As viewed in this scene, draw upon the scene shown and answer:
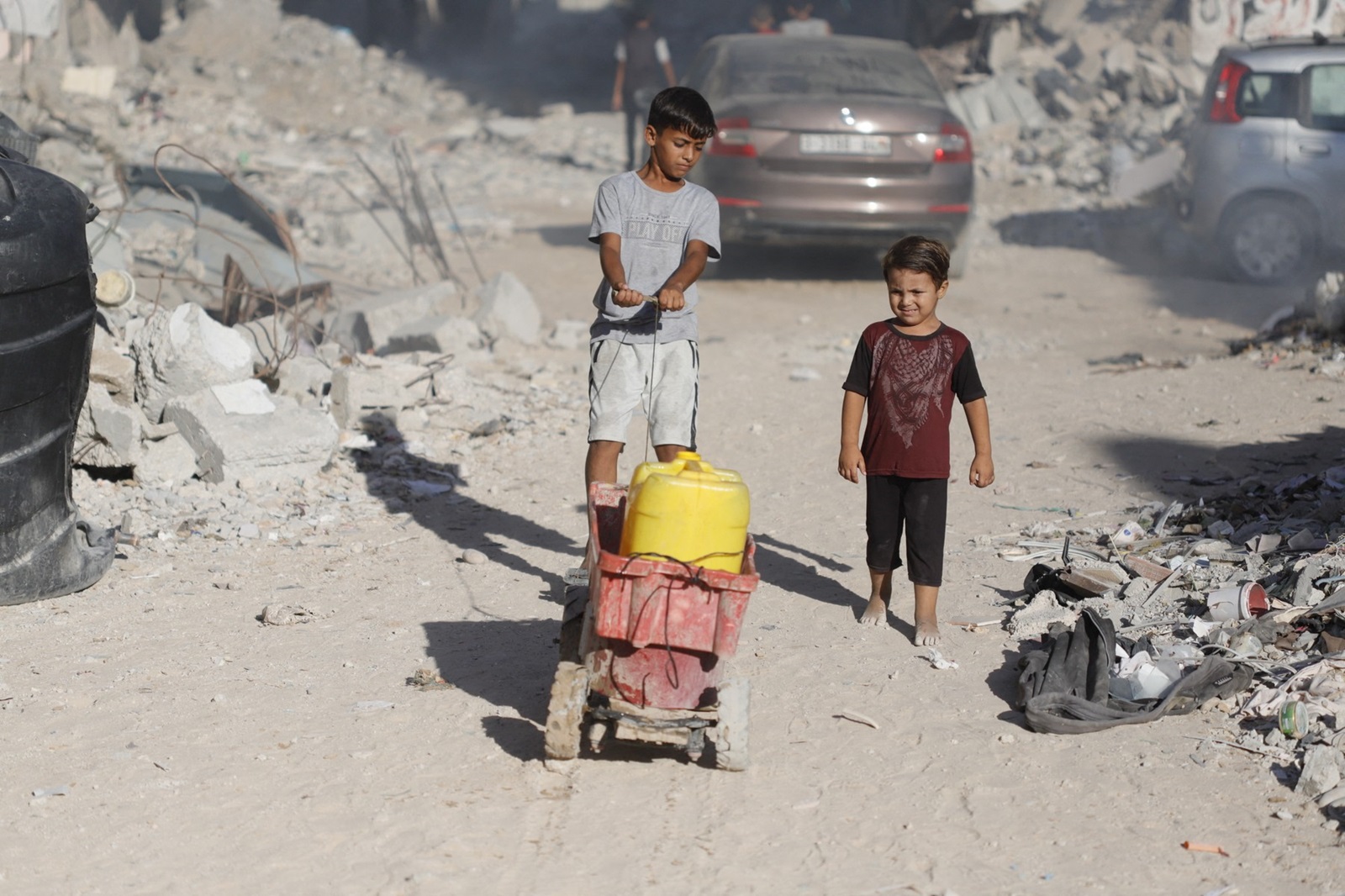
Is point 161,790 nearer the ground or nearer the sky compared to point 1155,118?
nearer the ground

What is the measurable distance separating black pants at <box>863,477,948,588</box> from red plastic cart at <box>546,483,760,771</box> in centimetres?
100

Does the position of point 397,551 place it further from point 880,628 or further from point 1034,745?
point 1034,745

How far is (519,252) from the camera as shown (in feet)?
38.8

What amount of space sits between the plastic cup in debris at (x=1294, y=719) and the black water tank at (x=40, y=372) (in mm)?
3776

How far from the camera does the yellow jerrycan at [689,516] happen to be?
313cm

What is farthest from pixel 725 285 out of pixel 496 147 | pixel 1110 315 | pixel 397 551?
pixel 496 147

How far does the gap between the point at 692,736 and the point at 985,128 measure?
15.4m

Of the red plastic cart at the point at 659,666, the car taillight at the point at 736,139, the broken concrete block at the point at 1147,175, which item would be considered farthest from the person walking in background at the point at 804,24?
the red plastic cart at the point at 659,666

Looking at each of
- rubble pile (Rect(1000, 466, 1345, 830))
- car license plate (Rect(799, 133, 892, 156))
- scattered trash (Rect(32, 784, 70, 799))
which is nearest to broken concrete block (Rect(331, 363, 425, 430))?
rubble pile (Rect(1000, 466, 1345, 830))

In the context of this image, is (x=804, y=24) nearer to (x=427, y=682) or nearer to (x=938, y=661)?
(x=938, y=661)

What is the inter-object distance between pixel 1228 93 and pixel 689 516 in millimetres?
9238

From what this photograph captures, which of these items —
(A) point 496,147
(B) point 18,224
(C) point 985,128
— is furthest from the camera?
(A) point 496,147

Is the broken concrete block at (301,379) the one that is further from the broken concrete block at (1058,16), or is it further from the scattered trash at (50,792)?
the broken concrete block at (1058,16)

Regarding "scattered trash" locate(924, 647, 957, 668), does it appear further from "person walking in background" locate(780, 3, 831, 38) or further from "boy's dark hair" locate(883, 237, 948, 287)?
"person walking in background" locate(780, 3, 831, 38)
